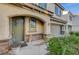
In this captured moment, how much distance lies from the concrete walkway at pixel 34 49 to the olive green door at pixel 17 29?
19cm

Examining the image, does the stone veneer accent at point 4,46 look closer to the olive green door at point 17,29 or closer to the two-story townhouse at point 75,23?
the olive green door at point 17,29

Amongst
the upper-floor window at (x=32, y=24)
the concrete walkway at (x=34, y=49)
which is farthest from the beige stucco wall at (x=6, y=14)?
the concrete walkway at (x=34, y=49)

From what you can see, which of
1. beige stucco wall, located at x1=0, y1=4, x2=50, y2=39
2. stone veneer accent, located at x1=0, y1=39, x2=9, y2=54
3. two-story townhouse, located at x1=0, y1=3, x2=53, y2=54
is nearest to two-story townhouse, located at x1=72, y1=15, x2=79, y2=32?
two-story townhouse, located at x1=0, y1=3, x2=53, y2=54

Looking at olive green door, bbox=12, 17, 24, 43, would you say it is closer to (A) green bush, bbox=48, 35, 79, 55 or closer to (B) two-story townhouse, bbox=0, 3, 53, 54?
(B) two-story townhouse, bbox=0, 3, 53, 54

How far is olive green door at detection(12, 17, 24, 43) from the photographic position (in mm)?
2183

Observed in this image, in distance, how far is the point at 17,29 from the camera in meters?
2.22

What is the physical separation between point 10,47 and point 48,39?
693 millimetres

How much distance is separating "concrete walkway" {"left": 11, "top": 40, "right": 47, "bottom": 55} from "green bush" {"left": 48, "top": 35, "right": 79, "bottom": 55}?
11 centimetres

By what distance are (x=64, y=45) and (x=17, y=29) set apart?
0.87m

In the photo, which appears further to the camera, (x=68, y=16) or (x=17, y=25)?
(x=68, y=16)
